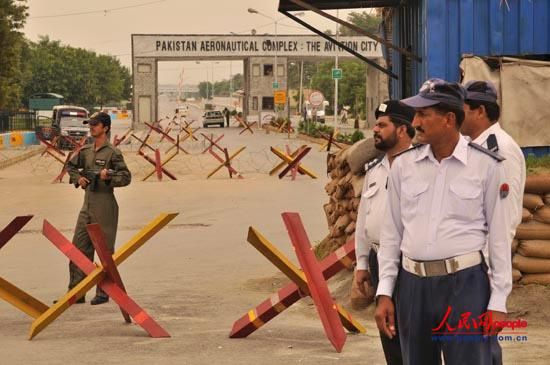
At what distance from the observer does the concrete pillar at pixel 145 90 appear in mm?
86875

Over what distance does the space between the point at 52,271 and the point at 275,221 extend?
18.5 feet

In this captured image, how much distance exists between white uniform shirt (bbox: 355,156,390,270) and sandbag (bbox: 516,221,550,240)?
3.23m

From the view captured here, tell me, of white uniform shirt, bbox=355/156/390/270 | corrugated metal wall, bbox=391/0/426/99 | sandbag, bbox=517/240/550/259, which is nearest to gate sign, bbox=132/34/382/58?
corrugated metal wall, bbox=391/0/426/99

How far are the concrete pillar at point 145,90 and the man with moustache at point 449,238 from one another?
8200 cm

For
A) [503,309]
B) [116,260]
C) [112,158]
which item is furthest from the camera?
[112,158]

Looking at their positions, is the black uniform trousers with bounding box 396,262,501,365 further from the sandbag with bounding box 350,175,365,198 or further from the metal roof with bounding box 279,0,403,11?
the metal roof with bounding box 279,0,403,11

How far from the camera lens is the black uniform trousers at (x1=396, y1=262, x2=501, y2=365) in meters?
4.75

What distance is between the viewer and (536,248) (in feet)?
30.5

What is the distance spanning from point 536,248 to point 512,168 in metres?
3.95

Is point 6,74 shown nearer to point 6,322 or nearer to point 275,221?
point 275,221

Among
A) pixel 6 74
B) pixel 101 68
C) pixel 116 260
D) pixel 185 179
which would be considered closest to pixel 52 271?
pixel 116 260

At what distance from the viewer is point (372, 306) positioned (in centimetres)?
979

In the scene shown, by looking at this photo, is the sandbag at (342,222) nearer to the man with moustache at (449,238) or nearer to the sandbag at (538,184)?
the sandbag at (538,184)

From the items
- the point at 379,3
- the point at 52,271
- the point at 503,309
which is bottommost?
the point at 52,271
